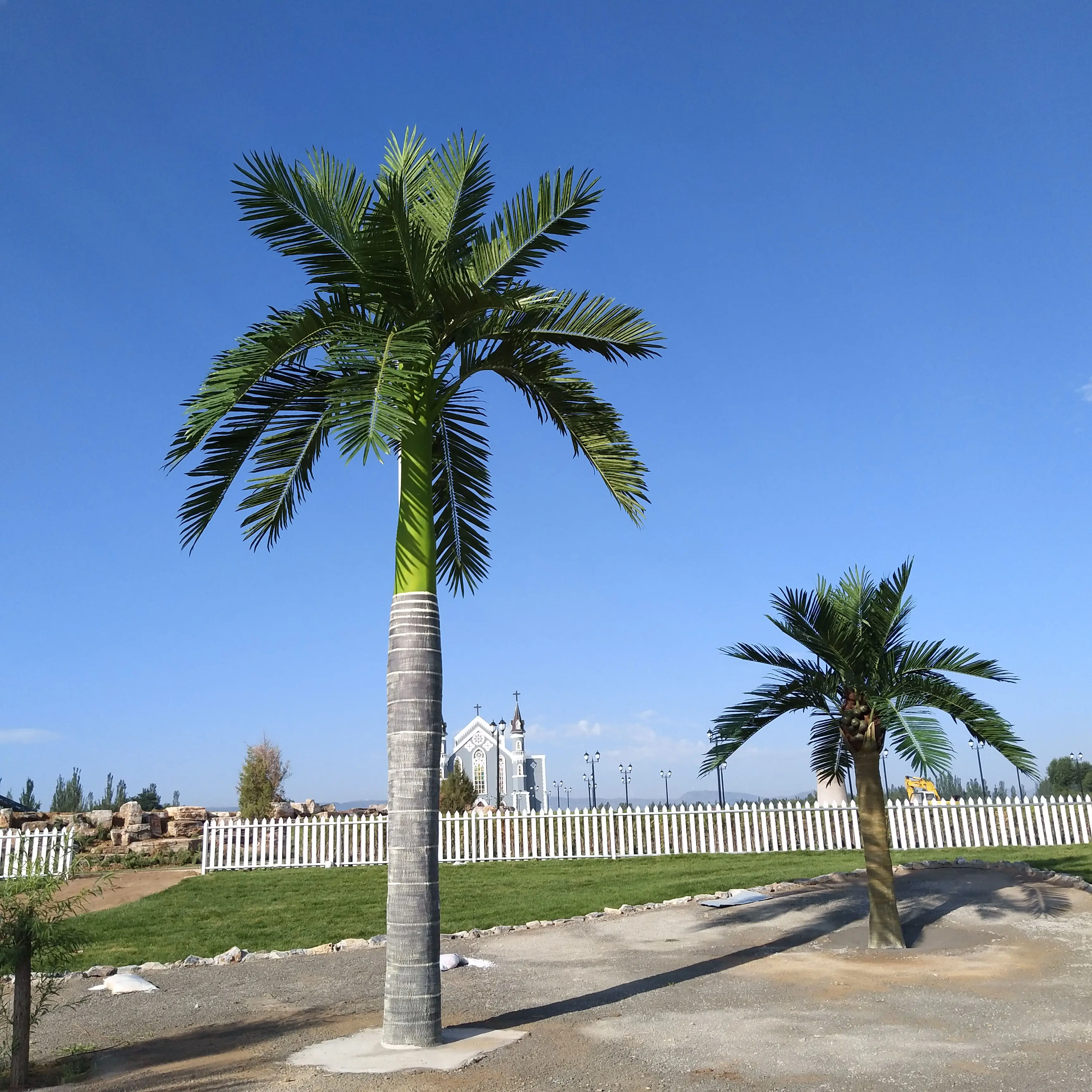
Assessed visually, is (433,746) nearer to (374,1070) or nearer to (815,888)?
(374,1070)

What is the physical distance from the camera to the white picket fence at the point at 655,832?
62.1 feet

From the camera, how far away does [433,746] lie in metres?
6.23

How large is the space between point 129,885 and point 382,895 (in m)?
6.03

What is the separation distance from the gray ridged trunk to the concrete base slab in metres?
0.12

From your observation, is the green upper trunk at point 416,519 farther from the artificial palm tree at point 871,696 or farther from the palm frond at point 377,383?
the artificial palm tree at point 871,696

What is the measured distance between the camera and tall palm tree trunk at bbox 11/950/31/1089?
18.0ft

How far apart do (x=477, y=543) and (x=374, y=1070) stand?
14.8ft

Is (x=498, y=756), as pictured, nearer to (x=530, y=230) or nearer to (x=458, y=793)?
(x=458, y=793)

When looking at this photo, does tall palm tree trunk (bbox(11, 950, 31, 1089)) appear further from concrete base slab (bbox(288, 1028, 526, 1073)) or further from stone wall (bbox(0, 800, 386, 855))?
stone wall (bbox(0, 800, 386, 855))

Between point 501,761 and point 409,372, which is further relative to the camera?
point 501,761

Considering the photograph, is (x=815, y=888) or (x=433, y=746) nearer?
(x=433, y=746)

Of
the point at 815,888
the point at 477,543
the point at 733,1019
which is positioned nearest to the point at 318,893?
the point at 815,888

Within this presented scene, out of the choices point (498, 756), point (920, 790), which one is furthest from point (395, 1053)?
point (498, 756)

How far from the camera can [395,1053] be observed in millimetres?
5703
